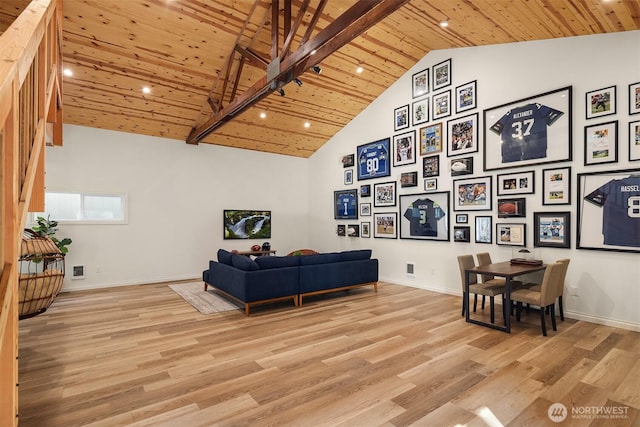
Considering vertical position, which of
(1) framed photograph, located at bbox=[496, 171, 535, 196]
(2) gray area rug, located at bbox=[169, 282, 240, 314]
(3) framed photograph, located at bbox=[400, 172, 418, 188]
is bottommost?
(2) gray area rug, located at bbox=[169, 282, 240, 314]

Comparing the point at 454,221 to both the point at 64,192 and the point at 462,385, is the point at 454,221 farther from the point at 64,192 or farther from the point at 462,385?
the point at 64,192

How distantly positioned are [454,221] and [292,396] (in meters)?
4.41

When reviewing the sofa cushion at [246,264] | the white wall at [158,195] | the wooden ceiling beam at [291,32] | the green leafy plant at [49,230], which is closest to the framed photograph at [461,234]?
the sofa cushion at [246,264]

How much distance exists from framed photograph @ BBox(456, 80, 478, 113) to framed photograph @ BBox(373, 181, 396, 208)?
1953 millimetres

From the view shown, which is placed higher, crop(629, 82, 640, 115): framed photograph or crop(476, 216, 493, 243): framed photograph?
crop(629, 82, 640, 115): framed photograph

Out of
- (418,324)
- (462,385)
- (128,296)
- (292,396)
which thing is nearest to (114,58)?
(128,296)

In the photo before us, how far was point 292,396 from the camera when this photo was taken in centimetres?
258

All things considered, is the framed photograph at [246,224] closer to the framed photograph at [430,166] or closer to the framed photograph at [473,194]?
the framed photograph at [430,166]

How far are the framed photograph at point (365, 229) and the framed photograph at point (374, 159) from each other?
1078 mm

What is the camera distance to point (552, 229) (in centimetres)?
467

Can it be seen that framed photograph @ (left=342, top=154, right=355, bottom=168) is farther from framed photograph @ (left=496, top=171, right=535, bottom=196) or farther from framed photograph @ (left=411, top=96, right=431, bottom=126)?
framed photograph @ (left=496, top=171, right=535, bottom=196)

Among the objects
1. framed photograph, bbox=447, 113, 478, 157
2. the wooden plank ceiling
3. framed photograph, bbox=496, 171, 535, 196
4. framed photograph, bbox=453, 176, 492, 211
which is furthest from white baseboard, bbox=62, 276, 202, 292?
framed photograph, bbox=496, 171, 535, 196

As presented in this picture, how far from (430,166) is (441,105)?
3.69 ft

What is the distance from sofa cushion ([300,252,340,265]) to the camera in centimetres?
533
